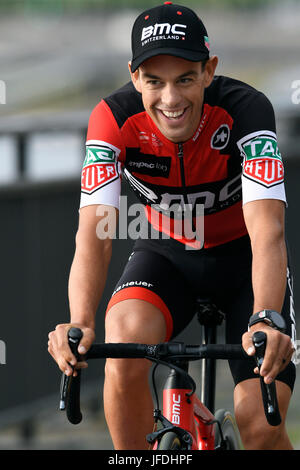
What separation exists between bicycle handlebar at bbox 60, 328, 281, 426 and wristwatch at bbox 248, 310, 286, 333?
0.10m

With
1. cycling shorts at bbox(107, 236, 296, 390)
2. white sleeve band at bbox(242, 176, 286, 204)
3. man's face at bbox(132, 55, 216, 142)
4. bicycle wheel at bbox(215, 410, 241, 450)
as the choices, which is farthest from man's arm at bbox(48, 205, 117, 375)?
bicycle wheel at bbox(215, 410, 241, 450)

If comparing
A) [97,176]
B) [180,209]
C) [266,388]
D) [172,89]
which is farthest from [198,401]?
[172,89]

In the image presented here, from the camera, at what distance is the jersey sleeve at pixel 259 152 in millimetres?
3703

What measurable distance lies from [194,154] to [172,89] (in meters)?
0.50

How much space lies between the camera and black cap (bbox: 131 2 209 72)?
3.45 metres

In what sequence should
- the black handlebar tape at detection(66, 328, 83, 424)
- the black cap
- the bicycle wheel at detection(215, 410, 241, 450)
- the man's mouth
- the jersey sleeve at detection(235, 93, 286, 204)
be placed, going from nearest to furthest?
the black handlebar tape at detection(66, 328, 83, 424) < the black cap < the man's mouth < the jersey sleeve at detection(235, 93, 286, 204) < the bicycle wheel at detection(215, 410, 241, 450)

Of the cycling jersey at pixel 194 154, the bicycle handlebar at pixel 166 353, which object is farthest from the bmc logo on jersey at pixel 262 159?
the bicycle handlebar at pixel 166 353

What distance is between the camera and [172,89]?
11.5ft

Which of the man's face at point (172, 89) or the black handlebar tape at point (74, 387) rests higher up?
the man's face at point (172, 89)

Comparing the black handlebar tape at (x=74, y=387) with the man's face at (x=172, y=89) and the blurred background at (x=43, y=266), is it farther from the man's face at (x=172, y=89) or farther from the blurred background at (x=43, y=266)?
the blurred background at (x=43, y=266)

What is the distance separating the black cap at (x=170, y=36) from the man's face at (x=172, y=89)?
4 centimetres

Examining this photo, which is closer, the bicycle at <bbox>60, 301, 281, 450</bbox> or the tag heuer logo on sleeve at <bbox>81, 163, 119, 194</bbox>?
the bicycle at <bbox>60, 301, 281, 450</bbox>

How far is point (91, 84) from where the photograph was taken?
2652 cm

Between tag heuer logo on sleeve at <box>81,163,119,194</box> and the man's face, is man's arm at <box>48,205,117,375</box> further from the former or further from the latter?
the man's face
